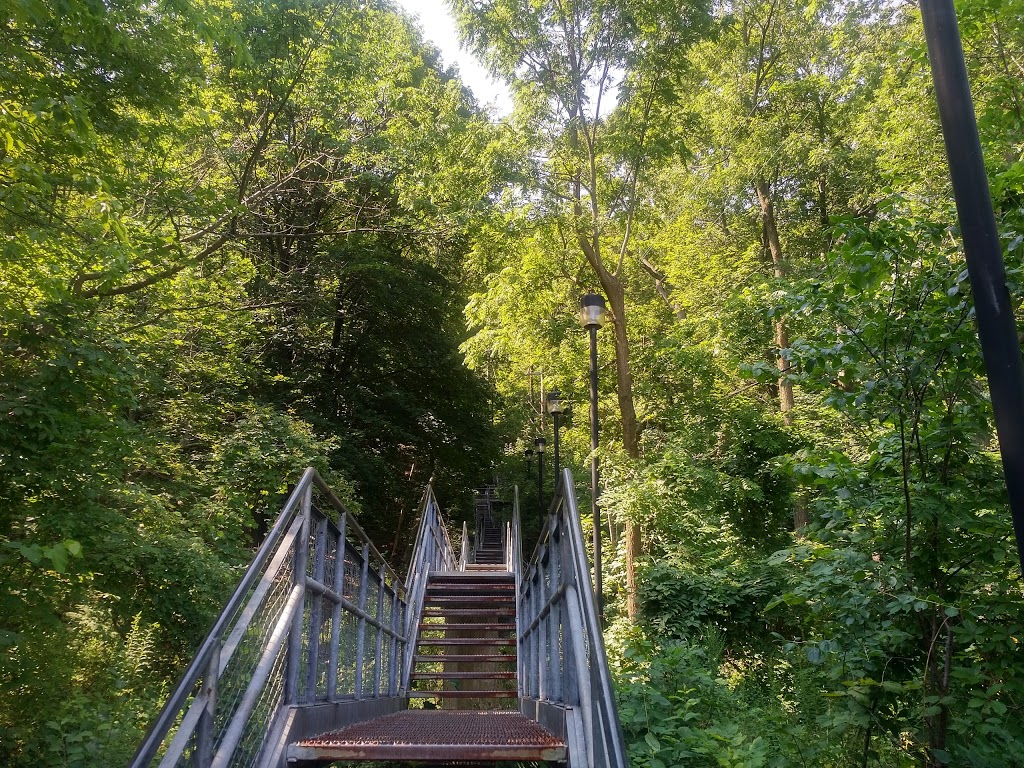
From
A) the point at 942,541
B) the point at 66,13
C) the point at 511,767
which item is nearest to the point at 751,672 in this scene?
the point at 511,767

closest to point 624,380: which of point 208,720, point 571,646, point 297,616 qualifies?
point 571,646

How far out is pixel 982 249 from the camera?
268 cm

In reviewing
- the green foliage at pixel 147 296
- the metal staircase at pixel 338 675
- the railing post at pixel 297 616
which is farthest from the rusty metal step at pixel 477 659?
the railing post at pixel 297 616

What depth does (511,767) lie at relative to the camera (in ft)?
15.8

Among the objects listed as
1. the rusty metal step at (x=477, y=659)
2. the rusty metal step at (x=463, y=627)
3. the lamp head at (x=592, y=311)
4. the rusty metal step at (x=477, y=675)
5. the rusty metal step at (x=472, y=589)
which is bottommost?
the rusty metal step at (x=477, y=675)

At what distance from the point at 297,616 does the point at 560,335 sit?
11203mm

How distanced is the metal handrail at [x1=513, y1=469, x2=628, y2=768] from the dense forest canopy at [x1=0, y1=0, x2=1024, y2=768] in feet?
2.43

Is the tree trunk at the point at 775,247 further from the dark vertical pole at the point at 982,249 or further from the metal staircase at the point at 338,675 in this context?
the dark vertical pole at the point at 982,249

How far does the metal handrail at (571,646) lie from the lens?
2228 millimetres

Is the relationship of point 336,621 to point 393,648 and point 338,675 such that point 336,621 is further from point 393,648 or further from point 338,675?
point 393,648

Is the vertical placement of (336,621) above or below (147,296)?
below

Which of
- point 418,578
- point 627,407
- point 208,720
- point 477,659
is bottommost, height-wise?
point 477,659

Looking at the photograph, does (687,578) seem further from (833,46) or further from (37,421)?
(833,46)

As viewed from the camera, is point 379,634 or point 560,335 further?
point 560,335
